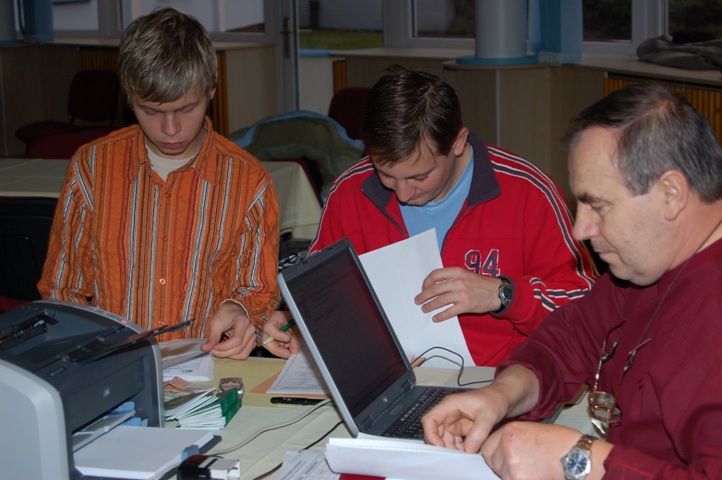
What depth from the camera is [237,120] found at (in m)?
8.30

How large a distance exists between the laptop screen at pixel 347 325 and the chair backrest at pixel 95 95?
6.59 meters

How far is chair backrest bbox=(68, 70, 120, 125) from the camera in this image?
7855 mm

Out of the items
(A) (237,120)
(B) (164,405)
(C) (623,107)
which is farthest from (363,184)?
(A) (237,120)

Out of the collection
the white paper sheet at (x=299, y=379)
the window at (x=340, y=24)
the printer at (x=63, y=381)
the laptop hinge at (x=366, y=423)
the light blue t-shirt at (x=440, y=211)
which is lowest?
the white paper sheet at (x=299, y=379)

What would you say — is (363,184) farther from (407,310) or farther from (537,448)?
(537,448)

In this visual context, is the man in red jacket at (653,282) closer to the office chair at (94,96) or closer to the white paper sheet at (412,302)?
the white paper sheet at (412,302)

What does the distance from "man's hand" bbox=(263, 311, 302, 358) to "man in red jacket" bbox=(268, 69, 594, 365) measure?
26cm

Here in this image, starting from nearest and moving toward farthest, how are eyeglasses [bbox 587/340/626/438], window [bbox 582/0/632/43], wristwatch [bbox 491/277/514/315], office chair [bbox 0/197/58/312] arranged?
1. eyeglasses [bbox 587/340/626/438]
2. wristwatch [bbox 491/277/514/315]
3. office chair [bbox 0/197/58/312]
4. window [bbox 582/0/632/43]

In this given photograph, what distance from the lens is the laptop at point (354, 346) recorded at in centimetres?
154

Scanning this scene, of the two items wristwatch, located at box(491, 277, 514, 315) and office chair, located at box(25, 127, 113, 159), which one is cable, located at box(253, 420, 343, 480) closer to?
wristwatch, located at box(491, 277, 514, 315)

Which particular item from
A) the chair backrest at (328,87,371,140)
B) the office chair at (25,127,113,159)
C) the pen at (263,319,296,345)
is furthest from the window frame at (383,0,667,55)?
the pen at (263,319,296,345)

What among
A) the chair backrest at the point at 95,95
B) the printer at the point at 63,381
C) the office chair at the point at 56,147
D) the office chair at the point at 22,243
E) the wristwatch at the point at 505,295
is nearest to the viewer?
the printer at the point at 63,381

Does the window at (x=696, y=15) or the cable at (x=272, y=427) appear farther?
the window at (x=696, y=15)

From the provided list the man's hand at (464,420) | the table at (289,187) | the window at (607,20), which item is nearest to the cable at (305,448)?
the man's hand at (464,420)
